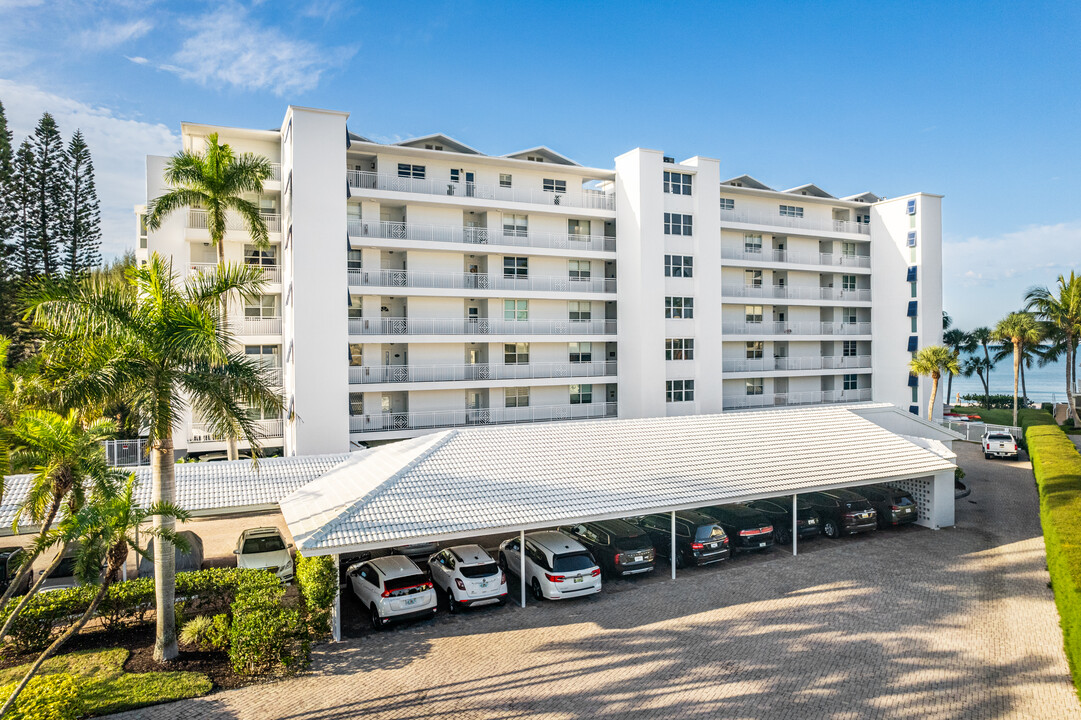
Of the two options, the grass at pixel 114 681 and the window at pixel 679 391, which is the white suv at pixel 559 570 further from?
the window at pixel 679 391

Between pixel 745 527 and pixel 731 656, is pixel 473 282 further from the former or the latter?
pixel 731 656

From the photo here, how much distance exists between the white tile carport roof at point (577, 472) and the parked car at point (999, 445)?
17.6m

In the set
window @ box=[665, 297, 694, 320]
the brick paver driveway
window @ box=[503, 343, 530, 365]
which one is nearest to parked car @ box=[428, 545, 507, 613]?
the brick paver driveway

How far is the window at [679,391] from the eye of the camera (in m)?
37.6

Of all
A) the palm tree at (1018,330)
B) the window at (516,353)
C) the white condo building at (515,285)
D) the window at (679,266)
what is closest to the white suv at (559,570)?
the white condo building at (515,285)

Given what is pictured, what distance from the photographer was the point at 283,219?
3259cm

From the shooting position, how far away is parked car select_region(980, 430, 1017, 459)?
37.8 m

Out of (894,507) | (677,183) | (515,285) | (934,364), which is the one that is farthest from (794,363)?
(894,507)

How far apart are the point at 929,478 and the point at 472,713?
20.5 metres

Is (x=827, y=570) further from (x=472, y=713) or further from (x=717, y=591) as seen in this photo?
(x=472, y=713)

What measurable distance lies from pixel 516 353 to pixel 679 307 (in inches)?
398

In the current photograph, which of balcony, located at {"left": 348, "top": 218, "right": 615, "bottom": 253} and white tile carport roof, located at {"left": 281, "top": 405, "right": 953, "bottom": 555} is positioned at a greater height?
balcony, located at {"left": 348, "top": 218, "right": 615, "bottom": 253}

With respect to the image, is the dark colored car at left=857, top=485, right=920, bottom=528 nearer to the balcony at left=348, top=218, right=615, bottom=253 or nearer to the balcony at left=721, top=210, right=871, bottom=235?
the balcony at left=348, top=218, right=615, bottom=253

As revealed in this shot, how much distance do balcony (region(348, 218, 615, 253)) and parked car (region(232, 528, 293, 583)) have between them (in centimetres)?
1805
